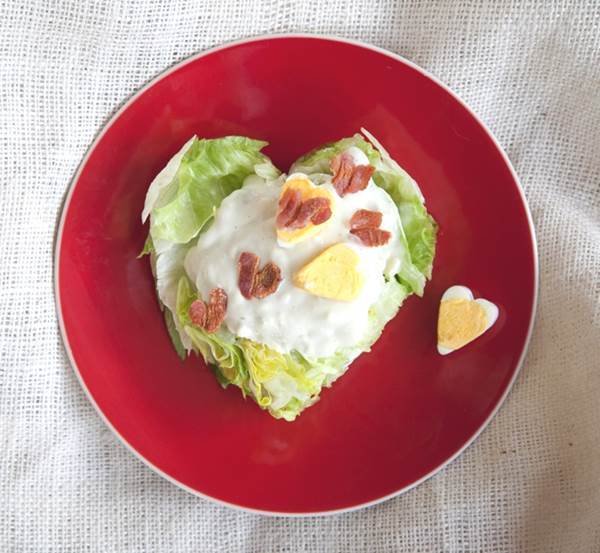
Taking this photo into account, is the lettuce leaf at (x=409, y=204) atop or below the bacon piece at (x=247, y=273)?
atop

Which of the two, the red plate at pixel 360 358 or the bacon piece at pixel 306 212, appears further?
the red plate at pixel 360 358

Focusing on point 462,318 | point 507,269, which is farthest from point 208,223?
point 507,269

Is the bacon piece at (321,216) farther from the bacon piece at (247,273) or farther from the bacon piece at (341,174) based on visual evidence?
the bacon piece at (247,273)

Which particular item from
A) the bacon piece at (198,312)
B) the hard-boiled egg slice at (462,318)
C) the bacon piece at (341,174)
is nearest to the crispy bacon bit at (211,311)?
the bacon piece at (198,312)

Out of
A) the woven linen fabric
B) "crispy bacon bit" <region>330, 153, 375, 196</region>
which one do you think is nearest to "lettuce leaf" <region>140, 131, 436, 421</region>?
"crispy bacon bit" <region>330, 153, 375, 196</region>

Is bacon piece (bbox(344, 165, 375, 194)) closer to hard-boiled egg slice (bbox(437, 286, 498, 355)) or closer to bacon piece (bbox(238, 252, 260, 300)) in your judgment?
bacon piece (bbox(238, 252, 260, 300))

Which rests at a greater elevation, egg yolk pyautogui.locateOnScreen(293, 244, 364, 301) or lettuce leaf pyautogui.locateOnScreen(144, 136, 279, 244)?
lettuce leaf pyautogui.locateOnScreen(144, 136, 279, 244)

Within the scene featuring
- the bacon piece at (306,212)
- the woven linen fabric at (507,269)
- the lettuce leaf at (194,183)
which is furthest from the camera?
the woven linen fabric at (507,269)

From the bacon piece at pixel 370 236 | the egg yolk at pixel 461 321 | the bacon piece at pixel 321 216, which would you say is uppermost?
the bacon piece at pixel 321 216
